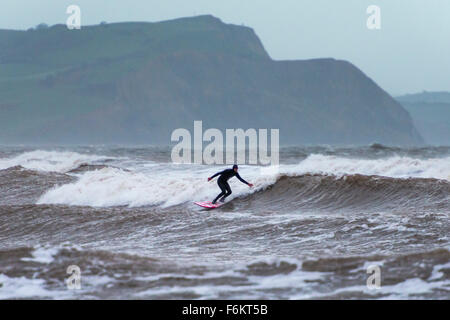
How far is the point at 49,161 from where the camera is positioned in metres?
39.0

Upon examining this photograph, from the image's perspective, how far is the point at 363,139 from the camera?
162000 mm

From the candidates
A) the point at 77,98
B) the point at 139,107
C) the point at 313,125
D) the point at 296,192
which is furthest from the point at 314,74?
the point at 296,192

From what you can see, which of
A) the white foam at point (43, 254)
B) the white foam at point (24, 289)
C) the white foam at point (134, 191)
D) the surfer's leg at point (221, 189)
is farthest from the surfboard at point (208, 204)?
the white foam at point (24, 289)

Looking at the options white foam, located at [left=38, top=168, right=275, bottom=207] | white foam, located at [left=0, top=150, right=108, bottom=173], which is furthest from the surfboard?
white foam, located at [left=0, top=150, right=108, bottom=173]

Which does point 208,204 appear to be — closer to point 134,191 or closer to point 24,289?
point 134,191

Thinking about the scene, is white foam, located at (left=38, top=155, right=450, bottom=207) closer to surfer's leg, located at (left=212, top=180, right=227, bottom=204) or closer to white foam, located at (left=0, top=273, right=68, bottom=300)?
surfer's leg, located at (left=212, top=180, right=227, bottom=204)

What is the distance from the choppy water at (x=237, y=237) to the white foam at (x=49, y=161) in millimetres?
8732

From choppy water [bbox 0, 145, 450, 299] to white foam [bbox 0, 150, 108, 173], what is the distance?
873 centimetres

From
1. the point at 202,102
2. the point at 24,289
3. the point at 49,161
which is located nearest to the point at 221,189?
the point at 24,289

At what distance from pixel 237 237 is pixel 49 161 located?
28418 mm

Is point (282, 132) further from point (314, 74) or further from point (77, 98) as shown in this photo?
point (77, 98)

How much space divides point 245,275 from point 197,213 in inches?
276

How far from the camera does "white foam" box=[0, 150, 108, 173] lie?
3253cm
